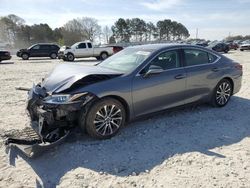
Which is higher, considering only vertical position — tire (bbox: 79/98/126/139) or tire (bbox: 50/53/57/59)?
tire (bbox: 79/98/126/139)

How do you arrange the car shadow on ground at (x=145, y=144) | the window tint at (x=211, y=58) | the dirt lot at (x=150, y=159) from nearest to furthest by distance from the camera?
1. the dirt lot at (x=150, y=159)
2. the car shadow on ground at (x=145, y=144)
3. the window tint at (x=211, y=58)

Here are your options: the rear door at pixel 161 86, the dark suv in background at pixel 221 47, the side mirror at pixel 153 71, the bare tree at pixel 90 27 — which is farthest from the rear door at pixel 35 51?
the bare tree at pixel 90 27

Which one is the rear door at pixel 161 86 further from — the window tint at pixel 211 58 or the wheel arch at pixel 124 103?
the window tint at pixel 211 58

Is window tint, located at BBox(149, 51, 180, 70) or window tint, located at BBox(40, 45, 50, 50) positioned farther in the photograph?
window tint, located at BBox(40, 45, 50, 50)

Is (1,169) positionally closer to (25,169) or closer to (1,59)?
(25,169)

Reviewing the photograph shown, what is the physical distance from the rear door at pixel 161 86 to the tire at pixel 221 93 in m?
1.08

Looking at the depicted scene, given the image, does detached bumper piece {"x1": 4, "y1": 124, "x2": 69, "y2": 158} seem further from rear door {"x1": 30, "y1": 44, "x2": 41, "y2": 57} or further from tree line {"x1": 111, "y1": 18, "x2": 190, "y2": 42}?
tree line {"x1": 111, "y1": 18, "x2": 190, "y2": 42}

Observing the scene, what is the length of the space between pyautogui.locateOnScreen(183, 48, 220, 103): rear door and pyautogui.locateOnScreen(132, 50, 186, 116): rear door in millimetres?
198

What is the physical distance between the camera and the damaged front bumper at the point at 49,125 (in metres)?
4.23

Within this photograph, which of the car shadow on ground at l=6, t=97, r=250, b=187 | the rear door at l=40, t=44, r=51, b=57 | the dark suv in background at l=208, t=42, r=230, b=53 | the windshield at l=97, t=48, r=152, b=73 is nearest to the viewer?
the car shadow on ground at l=6, t=97, r=250, b=187

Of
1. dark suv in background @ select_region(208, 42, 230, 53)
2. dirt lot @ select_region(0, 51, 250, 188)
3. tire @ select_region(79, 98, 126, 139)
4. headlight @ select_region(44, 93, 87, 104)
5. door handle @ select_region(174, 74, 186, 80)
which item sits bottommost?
dark suv in background @ select_region(208, 42, 230, 53)

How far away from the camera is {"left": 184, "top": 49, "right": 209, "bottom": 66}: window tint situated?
233 inches

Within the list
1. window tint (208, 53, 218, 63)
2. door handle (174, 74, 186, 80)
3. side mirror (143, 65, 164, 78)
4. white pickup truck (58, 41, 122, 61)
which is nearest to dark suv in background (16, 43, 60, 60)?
white pickup truck (58, 41, 122, 61)

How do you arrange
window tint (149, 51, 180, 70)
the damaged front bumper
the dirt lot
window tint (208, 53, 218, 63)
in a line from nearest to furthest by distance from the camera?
the dirt lot < the damaged front bumper < window tint (149, 51, 180, 70) < window tint (208, 53, 218, 63)
